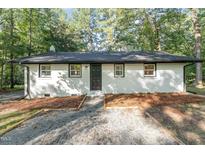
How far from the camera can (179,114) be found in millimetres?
9703

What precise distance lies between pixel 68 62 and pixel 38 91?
2.69 meters

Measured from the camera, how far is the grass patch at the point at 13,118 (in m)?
8.34

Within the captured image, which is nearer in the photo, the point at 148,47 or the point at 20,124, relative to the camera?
the point at 20,124

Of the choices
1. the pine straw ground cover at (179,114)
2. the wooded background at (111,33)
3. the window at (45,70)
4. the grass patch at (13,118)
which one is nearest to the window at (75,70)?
the window at (45,70)

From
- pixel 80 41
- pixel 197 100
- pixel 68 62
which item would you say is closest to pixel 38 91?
pixel 68 62

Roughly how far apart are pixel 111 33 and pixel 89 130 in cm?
2801

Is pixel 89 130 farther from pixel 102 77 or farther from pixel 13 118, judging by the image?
pixel 102 77

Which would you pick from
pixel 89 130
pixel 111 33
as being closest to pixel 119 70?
pixel 89 130

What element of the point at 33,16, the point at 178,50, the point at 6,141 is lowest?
the point at 6,141

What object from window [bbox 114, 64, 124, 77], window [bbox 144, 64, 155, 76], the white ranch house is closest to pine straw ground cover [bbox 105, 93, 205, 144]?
the white ranch house

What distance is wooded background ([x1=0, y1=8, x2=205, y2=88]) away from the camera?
88.4 feet

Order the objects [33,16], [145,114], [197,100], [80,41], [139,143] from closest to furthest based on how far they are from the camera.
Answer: [139,143] < [145,114] < [197,100] < [33,16] < [80,41]

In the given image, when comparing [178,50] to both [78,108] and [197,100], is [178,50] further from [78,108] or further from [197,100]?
[78,108]

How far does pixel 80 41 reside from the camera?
126ft
